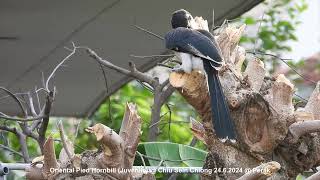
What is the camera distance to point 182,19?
9.47 ft

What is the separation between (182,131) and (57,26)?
1.58 meters

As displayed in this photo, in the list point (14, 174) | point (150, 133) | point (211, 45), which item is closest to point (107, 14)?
point (150, 133)

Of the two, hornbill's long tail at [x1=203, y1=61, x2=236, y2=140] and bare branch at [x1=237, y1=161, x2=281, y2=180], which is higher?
hornbill's long tail at [x1=203, y1=61, x2=236, y2=140]

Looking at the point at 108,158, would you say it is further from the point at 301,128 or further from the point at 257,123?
the point at 301,128

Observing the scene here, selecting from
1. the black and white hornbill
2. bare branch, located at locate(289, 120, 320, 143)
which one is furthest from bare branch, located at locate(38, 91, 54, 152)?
bare branch, located at locate(289, 120, 320, 143)

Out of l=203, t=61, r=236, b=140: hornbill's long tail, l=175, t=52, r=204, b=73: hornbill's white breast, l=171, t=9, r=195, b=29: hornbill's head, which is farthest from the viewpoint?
l=171, t=9, r=195, b=29: hornbill's head

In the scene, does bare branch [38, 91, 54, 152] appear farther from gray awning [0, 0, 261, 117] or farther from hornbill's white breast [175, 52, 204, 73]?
gray awning [0, 0, 261, 117]

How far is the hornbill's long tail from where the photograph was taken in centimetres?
223

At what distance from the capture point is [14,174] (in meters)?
3.55

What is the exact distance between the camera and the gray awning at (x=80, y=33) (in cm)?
343

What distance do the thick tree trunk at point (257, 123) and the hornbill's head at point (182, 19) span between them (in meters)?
0.49

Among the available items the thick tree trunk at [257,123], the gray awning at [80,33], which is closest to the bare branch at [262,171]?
the thick tree trunk at [257,123]

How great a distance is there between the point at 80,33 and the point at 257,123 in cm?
173

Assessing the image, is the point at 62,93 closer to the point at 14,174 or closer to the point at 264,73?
the point at 14,174
